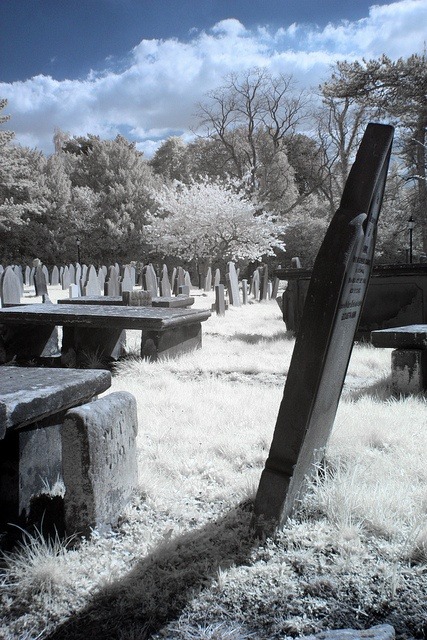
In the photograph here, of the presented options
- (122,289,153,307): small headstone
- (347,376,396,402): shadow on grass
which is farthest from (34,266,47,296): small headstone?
(347,376,396,402): shadow on grass

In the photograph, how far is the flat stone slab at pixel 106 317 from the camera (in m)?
6.20

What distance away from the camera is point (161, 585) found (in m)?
1.94

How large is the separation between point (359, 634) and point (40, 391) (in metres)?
1.68

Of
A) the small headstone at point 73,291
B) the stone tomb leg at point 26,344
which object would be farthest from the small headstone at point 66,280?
the stone tomb leg at point 26,344

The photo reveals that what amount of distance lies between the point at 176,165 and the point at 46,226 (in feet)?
36.5

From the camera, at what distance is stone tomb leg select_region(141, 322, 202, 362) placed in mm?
6629

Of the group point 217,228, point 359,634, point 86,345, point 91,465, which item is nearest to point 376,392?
point 91,465

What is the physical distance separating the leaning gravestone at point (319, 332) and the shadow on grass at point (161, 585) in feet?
0.60

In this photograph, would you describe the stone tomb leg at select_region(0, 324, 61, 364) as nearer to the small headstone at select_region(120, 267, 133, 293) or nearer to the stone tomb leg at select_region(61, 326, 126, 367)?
the stone tomb leg at select_region(61, 326, 126, 367)

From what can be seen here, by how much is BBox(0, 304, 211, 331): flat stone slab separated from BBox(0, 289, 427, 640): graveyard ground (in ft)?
8.75

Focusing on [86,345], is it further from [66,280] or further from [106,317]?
[66,280]

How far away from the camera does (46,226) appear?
104 ft

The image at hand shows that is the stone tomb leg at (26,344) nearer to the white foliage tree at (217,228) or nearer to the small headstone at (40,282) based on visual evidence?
the small headstone at (40,282)

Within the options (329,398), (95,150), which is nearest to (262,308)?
(329,398)
